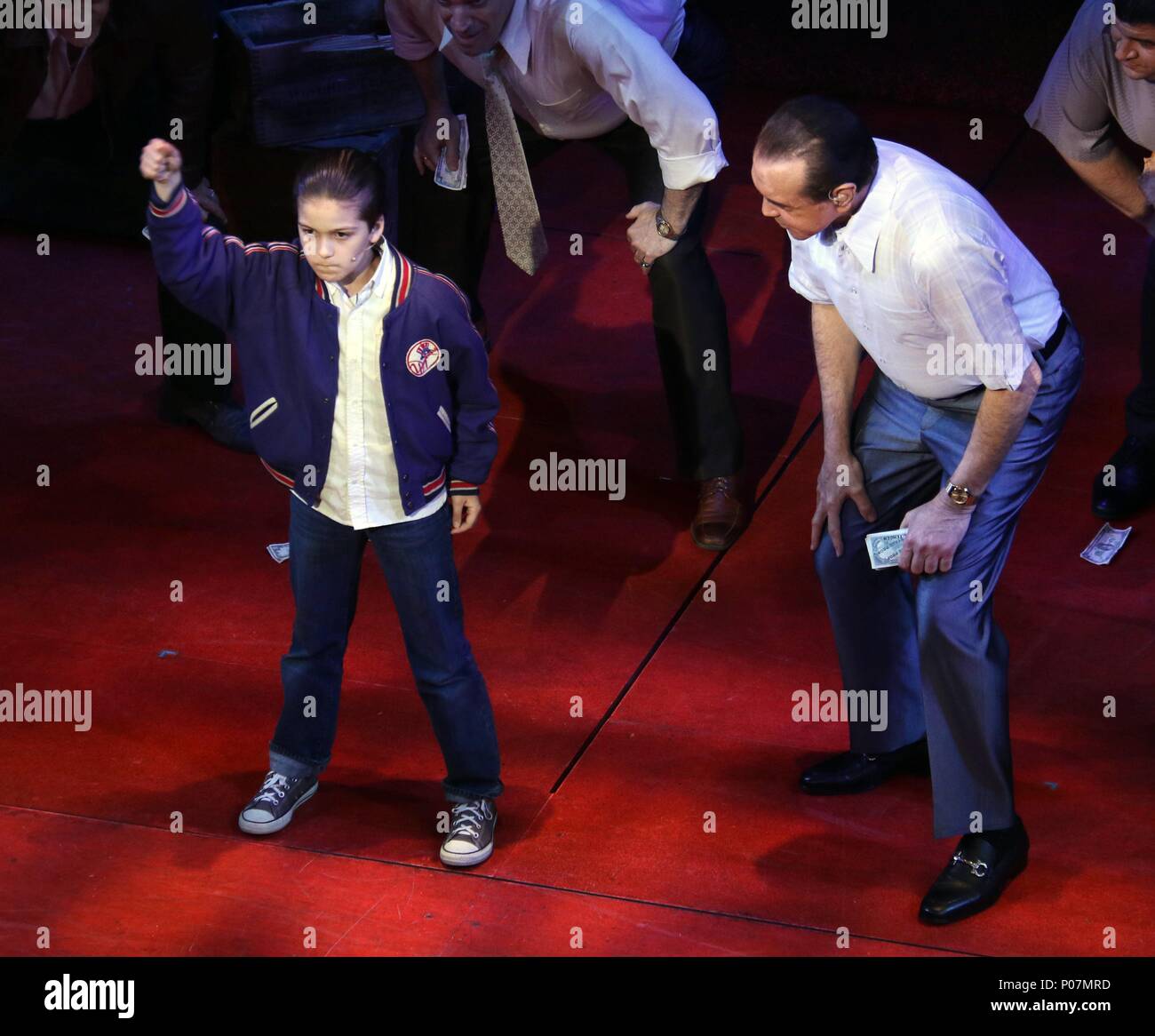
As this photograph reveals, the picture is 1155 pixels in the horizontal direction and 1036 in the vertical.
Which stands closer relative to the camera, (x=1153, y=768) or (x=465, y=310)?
(x=465, y=310)

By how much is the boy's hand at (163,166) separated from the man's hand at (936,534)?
1458mm

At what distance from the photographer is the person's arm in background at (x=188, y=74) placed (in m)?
4.41

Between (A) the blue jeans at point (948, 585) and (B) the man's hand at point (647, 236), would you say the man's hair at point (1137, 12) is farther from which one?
(B) the man's hand at point (647, 236)

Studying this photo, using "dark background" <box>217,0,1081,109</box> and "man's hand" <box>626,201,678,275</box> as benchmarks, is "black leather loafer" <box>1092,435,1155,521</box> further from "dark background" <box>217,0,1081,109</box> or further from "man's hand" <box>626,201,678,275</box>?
"dark background" <box>217,0,1081,109</box>

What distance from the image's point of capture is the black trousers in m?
4.48

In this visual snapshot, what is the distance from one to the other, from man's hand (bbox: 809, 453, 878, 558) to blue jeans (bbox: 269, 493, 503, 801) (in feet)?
2.44

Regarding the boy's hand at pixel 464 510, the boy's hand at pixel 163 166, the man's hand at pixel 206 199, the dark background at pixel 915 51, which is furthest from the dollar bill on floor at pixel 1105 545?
the dark background at pixel 915 51

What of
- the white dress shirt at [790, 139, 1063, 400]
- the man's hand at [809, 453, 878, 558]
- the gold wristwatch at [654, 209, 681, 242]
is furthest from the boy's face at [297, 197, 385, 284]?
the gold wristwatch at [654, 209, 681, 242]

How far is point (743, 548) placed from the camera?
4.57 metres

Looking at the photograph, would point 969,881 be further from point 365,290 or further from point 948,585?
point 365,290

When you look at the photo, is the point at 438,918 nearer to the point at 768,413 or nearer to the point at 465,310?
the point at 465,310

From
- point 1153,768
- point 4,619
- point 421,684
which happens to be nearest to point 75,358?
point 4,619

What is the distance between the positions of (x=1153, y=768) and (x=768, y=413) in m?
1.83

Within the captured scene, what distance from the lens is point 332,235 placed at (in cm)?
301
